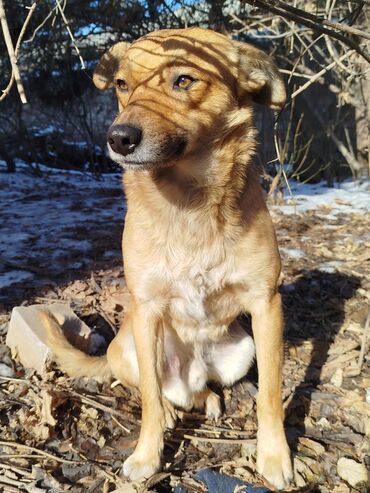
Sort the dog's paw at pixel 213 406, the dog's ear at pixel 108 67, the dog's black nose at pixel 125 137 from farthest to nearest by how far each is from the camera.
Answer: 1. the dog's ear at pixel 108 67
2. the dog's paw at pixel 213 406
3. the dog's black nose at pixel 125 137

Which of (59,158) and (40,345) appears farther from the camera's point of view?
(59,158)

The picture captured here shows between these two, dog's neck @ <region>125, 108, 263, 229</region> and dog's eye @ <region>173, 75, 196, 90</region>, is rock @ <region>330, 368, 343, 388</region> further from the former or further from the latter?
dog's eye @ <region>173, 75, 196, 90</region>

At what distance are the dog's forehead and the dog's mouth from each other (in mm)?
398

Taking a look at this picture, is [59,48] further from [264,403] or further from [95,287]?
[264,403]

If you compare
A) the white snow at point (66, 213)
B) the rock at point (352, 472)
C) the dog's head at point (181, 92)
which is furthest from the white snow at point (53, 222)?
the rock at point (352, 472)

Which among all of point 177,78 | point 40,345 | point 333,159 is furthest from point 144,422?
point 333,159

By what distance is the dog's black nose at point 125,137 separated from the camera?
1.83 m

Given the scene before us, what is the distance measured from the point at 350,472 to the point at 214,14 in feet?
20.3

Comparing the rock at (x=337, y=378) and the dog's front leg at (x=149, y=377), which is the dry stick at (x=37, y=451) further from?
the rock at (x=337, y=378)

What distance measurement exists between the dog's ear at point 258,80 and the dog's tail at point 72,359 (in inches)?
63.6

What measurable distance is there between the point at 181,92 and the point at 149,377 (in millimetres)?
A: 1363

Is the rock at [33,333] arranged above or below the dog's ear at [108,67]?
below

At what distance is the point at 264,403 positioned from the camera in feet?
7.17

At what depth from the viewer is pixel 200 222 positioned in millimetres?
2248
